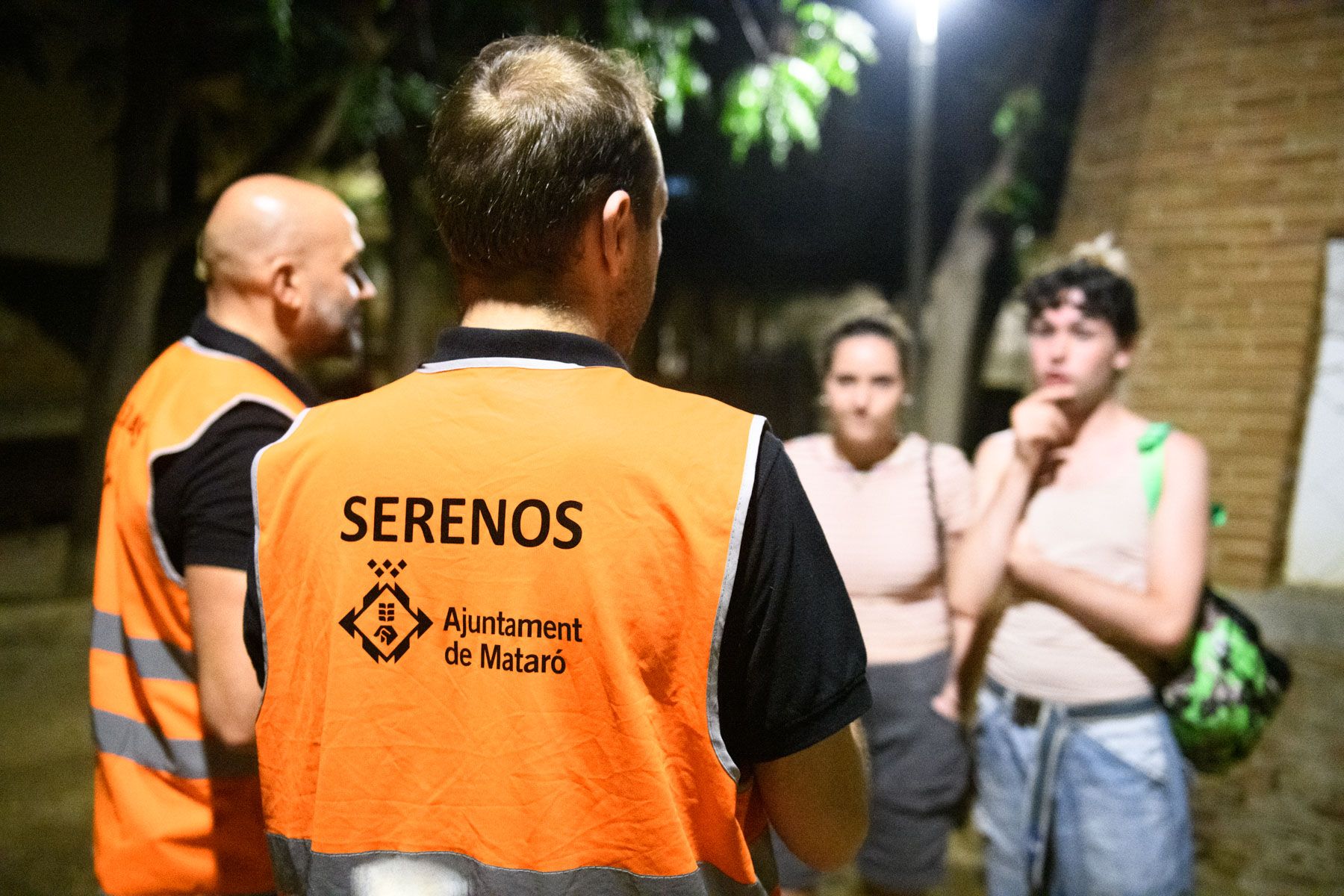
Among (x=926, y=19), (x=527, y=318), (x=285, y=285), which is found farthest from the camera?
(x=926, y=19)

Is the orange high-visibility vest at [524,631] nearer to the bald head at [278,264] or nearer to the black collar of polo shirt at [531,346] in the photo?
the black collar of polo shirt at [531,346]

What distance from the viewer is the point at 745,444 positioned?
1070 millimetres

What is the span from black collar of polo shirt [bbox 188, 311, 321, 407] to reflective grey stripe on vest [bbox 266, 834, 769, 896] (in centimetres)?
111

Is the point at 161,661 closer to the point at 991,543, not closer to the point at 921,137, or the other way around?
the point at 991,543

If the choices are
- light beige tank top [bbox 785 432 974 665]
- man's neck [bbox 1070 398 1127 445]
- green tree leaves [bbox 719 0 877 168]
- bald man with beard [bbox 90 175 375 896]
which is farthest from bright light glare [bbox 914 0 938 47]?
bald man with beard [bbox 90 175 375 896]

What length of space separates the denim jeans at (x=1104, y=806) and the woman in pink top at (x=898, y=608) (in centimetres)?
39

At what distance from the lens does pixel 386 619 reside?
3.64 feet

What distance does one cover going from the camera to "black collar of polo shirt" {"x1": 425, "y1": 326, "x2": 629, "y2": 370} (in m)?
1.14

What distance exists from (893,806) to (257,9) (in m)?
5.82

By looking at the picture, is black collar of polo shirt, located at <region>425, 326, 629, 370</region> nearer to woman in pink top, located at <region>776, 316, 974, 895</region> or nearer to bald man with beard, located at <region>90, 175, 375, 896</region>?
bald man with beard, located at <region>90, 175, 375, 896</region>

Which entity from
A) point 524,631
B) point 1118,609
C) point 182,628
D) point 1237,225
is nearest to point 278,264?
point 182,628

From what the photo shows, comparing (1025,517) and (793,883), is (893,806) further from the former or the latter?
(1025,517)

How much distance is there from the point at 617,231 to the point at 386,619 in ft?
1.94

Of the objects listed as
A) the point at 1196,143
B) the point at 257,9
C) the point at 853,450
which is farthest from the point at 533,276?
the point at 257,9
